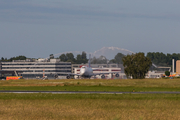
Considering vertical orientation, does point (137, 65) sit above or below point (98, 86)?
above

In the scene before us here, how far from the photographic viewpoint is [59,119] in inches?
989

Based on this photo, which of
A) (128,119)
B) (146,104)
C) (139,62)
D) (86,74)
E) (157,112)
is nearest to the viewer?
(128,119)

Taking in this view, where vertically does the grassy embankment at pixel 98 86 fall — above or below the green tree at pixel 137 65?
below

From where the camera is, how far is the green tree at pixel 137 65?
151 m

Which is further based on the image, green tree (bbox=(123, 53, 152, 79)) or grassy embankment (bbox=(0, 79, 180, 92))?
green tree (bbox=(123, 53, 152, 79))

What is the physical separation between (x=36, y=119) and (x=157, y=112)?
11.5 m

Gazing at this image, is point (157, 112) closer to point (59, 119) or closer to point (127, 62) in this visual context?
point (59, 119)

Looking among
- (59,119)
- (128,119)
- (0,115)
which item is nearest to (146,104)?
(128,119)

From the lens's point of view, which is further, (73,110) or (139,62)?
(139,62)

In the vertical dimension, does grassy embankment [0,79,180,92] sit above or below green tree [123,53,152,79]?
below

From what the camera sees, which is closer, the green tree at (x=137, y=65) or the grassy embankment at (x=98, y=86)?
the grassy embankment at (x=98, y=86)

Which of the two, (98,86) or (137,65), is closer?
(98,86)

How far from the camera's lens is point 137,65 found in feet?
503

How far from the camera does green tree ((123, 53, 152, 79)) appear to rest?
151 m
